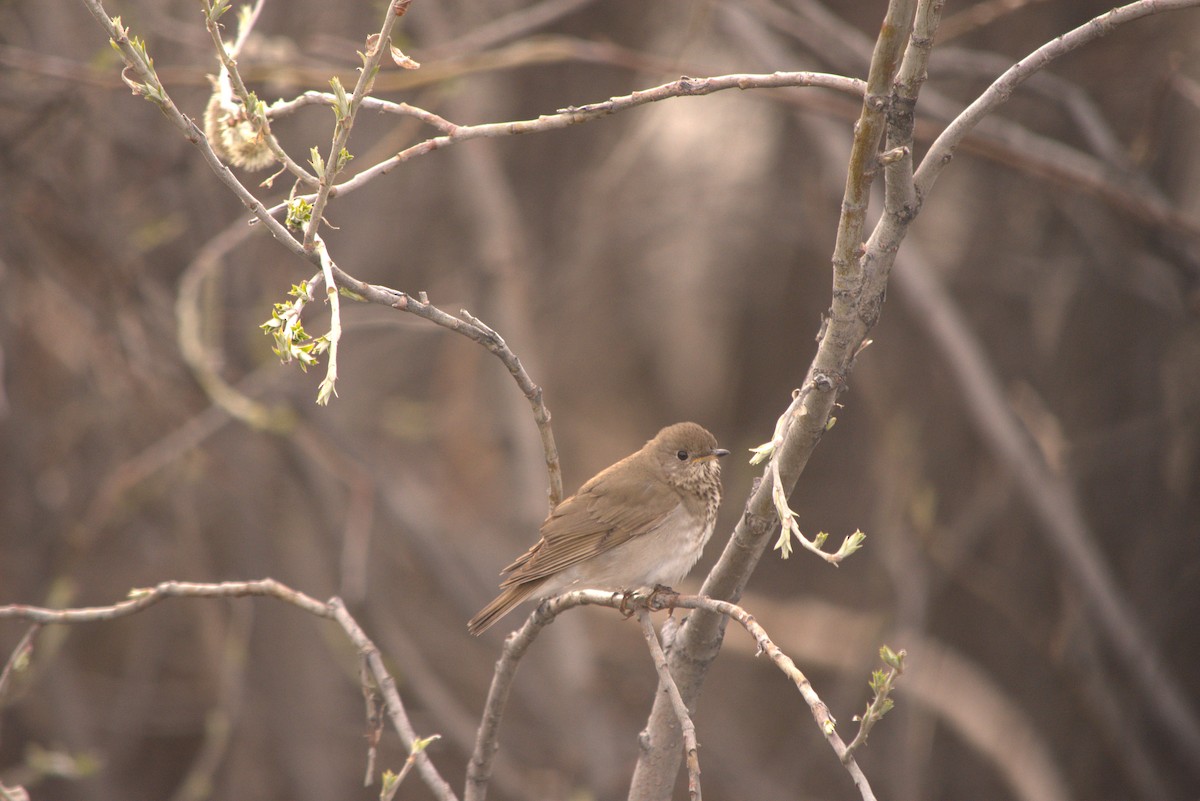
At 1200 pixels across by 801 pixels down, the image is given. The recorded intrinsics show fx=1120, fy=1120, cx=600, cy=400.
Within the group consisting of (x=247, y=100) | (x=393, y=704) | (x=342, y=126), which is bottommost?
(x=393, y=704)

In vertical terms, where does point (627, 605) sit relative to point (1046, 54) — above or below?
below

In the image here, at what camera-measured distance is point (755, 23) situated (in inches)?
242

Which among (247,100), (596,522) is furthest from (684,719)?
(596,522)

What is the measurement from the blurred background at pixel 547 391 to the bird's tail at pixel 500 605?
1.64 meters

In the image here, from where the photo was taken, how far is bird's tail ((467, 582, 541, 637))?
394 cm

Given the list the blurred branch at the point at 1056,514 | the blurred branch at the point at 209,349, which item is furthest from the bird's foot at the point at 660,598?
the blurred branch at the point at 1056,514

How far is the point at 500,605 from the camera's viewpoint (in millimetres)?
4043

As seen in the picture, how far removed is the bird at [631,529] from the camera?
408 cm

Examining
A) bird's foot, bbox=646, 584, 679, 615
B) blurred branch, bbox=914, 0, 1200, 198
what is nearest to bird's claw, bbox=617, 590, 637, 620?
bird's foot, bbox=646, 584, 679, 615

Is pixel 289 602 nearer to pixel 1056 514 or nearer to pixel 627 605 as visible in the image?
pixel 627 605

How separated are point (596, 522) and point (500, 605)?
485 mm

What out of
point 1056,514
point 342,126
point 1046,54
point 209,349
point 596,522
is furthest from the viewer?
point 209,349

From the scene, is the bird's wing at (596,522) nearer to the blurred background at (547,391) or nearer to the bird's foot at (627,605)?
the bird's foot at (627,605)

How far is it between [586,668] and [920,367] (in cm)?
309
